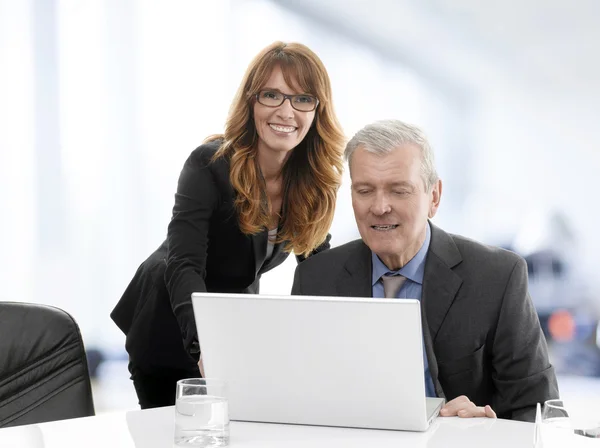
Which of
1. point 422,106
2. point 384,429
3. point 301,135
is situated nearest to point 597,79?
point 422,106

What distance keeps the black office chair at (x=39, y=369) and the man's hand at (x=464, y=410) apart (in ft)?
2.61

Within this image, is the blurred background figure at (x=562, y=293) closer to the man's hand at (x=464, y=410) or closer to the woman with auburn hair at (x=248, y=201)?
the woman with auburn hair at (x=248, y=201)

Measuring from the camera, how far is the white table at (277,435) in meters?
1.48

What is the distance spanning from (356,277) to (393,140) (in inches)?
14.5

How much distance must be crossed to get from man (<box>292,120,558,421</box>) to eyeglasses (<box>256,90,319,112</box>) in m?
0.66

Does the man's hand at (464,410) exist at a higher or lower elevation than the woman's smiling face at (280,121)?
lower

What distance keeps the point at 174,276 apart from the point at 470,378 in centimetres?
108

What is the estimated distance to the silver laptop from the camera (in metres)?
1.45

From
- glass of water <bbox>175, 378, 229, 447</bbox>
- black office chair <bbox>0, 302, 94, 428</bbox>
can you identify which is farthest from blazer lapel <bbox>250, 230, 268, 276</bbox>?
glass of water <bbox>175, 378, 229, 447</bbox>

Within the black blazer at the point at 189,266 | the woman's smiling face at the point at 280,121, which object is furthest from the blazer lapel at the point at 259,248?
the woman's smiling face at the point at 280,121

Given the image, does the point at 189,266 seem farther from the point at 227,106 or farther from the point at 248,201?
the point at 227,106

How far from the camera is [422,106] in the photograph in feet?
14.4

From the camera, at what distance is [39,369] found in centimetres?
190

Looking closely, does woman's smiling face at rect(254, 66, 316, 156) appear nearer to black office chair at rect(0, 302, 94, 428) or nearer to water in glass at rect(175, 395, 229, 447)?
black office chair at rect(0, 302, 94, 428)
